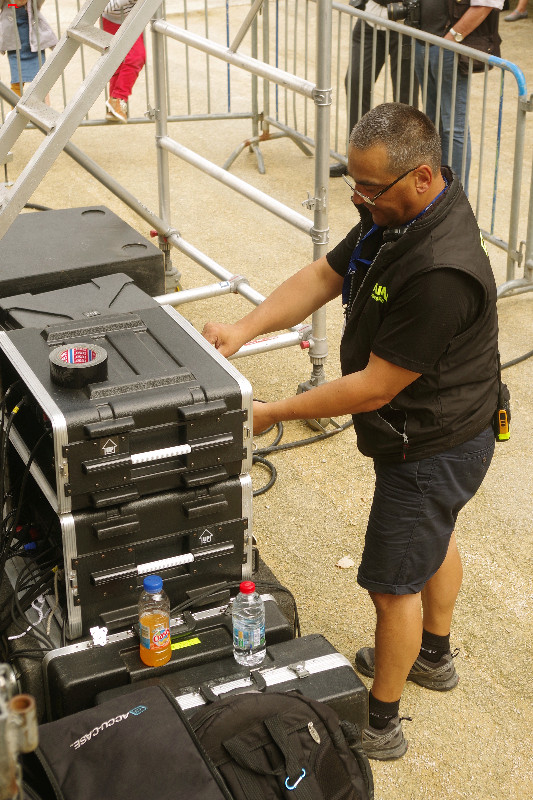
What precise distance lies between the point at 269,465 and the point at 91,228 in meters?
1.42

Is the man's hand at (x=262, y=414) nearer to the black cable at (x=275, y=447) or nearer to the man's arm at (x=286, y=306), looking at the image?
the man's arm at (x=286, y=306)

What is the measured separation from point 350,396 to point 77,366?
75 cm

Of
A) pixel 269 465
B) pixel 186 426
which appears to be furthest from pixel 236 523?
pixel 269 465

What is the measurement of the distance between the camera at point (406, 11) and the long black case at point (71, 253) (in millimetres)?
2755

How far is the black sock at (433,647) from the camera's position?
339cm

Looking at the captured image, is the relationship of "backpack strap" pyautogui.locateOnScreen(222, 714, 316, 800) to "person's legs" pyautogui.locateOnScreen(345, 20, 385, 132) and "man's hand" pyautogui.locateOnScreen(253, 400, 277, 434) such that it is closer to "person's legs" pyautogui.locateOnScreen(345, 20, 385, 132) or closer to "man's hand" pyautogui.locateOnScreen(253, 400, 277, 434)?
"man's hand" pyautogui.locateOnScreen(253, 400, 277, 434)

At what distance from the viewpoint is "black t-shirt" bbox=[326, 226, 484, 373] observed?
8.71 ft

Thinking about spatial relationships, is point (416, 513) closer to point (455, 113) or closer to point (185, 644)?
point (185, 644)

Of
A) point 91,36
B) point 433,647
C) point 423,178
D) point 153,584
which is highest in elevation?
point 91,36

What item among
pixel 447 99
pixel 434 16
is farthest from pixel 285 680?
pixel 434 16

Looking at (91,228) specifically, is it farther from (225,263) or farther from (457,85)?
(457,85)

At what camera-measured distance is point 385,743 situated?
3156 mm

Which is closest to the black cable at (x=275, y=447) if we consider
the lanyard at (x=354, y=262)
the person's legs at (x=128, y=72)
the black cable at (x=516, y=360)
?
the black cable at (x=516, y=360)

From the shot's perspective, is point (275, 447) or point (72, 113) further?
point (275, 447)
